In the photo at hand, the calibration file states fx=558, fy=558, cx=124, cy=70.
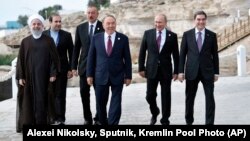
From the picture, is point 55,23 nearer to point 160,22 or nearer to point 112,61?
point 112,61

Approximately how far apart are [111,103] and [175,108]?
3.70 meters

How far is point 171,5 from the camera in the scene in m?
50.0

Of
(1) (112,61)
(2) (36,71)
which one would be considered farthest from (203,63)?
(2) (36,71)

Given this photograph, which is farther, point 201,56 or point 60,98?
point 60,98

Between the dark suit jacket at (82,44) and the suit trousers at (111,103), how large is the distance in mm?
917

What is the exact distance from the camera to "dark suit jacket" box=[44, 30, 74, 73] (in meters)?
9.47

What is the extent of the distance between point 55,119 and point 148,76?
1.87 m

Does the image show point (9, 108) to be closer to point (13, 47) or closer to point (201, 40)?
point (201, 40)

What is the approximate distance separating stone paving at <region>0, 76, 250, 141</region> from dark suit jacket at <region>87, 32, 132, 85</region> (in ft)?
4.90

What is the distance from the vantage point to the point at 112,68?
812cm

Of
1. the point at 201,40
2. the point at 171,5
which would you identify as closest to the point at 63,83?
the point at 201,40

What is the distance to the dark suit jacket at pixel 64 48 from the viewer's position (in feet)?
31.1

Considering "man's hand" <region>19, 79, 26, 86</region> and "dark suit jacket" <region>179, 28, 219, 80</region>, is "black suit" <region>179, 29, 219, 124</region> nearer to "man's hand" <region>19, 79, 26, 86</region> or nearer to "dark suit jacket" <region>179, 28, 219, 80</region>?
"dark suit jacket" <region>179, 28, 219, 80</region>

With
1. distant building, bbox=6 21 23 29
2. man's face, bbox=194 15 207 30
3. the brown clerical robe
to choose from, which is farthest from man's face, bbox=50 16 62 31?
distant building, bbox=6 21 23 29
